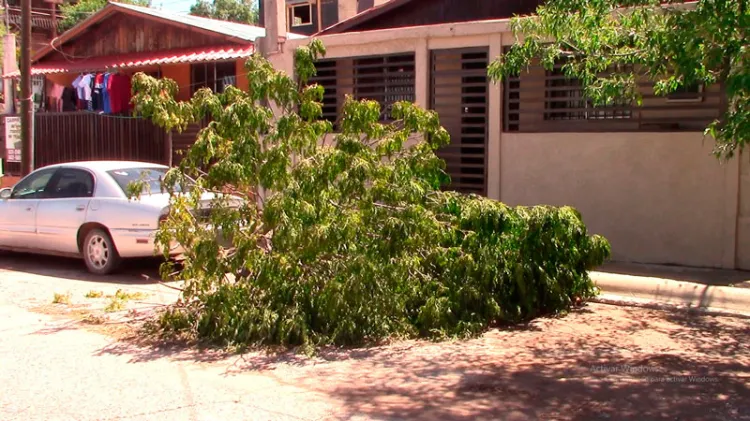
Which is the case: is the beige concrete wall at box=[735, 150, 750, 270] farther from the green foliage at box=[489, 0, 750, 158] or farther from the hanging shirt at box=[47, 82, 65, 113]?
the hanging shirt at box=[47, 82, 65, 113]

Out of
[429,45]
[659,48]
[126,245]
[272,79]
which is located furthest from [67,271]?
[659,48]

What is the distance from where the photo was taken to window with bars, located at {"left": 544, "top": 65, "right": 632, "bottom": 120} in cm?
1097

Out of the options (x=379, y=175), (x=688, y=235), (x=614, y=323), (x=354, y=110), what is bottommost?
(x=614, y=323)

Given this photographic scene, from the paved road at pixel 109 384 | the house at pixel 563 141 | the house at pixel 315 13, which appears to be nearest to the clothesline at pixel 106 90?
the house at pixel 563 141

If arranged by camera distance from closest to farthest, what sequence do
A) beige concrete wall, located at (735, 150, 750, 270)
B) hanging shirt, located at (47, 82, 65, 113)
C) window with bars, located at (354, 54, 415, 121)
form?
beige concrete wall, located at (735, 150, 750, 270)
window with bars, located at (354, 54, 415, 121)
hanging shirt, located at (47, 82, 65, 113)

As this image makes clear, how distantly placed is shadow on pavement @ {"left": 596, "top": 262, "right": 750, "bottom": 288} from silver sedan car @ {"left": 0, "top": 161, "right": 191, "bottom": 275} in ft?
18.6

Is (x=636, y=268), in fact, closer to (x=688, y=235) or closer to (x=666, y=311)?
(x=688, y=235)

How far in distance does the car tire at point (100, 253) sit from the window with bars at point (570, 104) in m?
6.24

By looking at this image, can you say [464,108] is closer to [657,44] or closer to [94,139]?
[657,44]

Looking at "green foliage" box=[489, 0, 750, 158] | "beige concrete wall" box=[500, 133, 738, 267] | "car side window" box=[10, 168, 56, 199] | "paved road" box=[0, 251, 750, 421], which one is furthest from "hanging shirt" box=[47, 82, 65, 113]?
"green foliage" box=[489, 0, 750, 158]

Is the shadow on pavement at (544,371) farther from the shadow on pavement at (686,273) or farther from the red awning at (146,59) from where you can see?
the red awning at (146,59)

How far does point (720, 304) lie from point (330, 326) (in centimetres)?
421

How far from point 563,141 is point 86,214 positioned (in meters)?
6.60

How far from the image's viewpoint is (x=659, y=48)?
6668 mm
